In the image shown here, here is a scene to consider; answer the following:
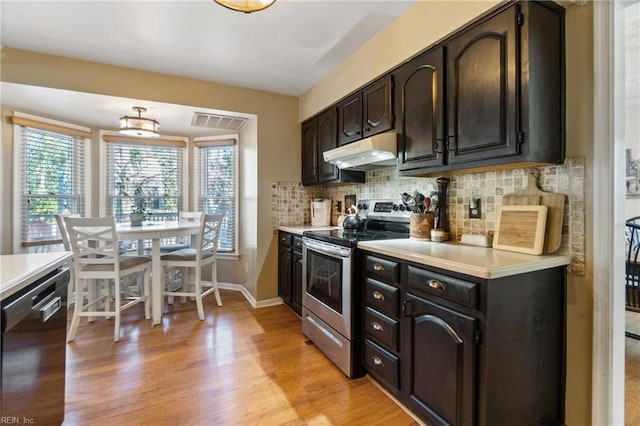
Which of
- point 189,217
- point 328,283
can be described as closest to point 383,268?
point 328,283

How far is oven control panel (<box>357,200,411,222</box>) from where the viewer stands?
2.51 meters

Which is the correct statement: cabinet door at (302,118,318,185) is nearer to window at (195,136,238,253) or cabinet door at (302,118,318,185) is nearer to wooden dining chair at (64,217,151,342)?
window at (195,136,238,253)

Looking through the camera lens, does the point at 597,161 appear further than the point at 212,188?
No

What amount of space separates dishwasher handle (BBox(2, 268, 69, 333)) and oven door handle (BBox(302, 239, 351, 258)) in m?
1.50

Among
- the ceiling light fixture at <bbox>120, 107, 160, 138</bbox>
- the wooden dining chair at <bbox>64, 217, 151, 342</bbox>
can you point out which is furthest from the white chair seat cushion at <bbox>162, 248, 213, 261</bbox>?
the ceiling light fixture at <bbox>120, 107, 160, 138</bbox>

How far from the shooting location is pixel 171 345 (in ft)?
7.99

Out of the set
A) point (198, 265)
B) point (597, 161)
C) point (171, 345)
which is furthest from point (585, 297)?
point (198, 265)

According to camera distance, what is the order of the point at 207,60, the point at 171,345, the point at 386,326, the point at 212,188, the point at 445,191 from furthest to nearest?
the point at 212,188, the point at 207,60, the point at 171,345, the point at 445,191, the point at 386,326

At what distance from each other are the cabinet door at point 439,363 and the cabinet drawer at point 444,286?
0.21 ft

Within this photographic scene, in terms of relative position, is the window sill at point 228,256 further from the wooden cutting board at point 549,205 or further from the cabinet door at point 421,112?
the wooden cutting board at point 549,205

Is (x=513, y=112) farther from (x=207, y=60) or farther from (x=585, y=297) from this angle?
(x=207, y=60)

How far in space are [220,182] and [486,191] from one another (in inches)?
133

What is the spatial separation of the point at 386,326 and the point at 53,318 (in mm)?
1649

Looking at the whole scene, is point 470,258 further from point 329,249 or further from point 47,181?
point 47,181
